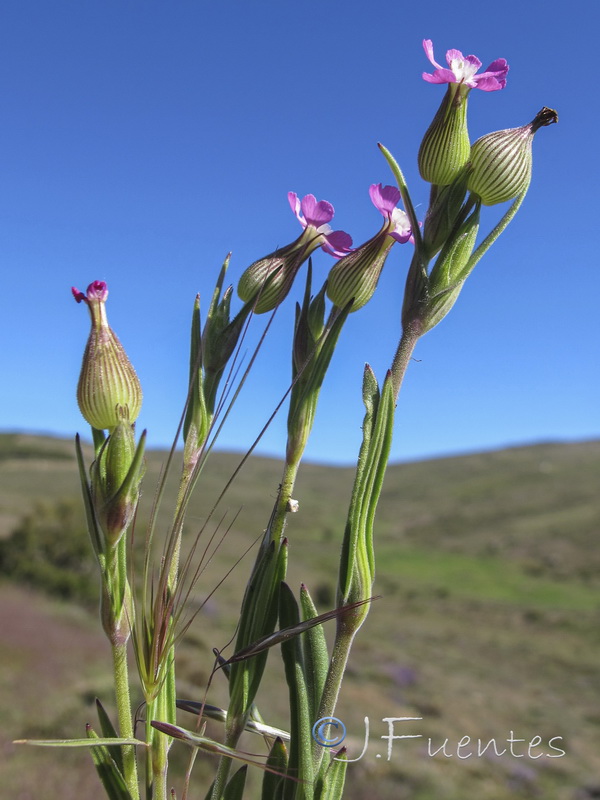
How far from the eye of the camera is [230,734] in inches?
37.9

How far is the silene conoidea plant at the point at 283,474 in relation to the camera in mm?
922

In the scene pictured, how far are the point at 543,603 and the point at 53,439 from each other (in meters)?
55.9

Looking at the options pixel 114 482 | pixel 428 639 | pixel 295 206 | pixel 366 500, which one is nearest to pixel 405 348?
pixel 366 500

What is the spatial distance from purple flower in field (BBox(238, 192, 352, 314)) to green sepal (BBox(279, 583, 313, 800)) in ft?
1.54

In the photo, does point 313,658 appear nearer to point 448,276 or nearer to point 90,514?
point 90,514

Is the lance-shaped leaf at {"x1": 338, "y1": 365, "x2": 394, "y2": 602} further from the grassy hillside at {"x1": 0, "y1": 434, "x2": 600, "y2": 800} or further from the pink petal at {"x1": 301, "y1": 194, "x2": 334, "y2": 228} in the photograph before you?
the pink petal at {"x1": 301, "y1": 194, "x2": 334, "y2": 228}

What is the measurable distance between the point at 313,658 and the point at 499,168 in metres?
0.79

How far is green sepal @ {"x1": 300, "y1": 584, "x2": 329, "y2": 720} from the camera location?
999 millimetres

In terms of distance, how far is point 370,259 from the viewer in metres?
1.09

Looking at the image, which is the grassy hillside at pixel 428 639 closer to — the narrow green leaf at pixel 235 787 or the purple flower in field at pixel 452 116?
the narrow green leaf at pixel 235 787

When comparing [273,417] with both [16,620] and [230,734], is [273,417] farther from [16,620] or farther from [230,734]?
[16,620]

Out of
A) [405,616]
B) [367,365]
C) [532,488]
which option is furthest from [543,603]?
[367,365]

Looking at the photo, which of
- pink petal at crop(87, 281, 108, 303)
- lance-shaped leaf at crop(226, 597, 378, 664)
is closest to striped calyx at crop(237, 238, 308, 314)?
pink petal at crop(87, 281, 108, 303)

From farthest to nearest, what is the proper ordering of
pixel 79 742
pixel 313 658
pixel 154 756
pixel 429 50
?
pixel 429 50 < pixel 313 658 < pixel 154 756 < pixel 79 742
